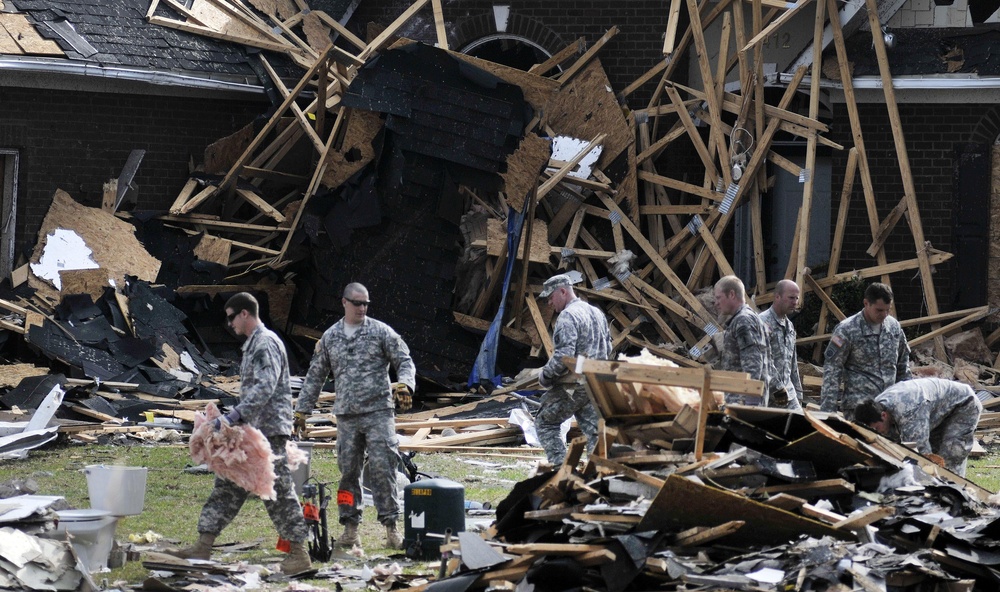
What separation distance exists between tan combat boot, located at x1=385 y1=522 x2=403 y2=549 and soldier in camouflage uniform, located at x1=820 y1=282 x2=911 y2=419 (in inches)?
139

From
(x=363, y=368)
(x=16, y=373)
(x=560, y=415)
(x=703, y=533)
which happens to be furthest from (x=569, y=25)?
(x=703, y=533)

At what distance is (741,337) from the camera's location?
10.0 m

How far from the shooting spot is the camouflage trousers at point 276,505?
27.9 feet

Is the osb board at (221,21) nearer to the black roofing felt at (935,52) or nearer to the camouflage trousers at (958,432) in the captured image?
the black roofing felt at (935,52)

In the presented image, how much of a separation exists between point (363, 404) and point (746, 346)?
2905 mm

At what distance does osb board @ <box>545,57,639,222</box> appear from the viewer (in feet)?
59.7

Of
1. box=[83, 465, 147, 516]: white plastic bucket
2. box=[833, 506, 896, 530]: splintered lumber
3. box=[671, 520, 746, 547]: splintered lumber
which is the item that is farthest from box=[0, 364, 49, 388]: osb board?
box=[833, 506, 896, 530]: splintered lumber

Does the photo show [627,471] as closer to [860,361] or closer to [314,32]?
[860,361]

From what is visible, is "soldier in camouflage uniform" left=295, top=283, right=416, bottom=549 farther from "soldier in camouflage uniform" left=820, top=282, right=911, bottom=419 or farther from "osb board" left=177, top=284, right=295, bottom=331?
"osb board" left=177, top=284, right=295, bottom=331

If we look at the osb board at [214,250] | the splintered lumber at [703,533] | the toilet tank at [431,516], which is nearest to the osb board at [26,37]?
the osb board at [214,250]

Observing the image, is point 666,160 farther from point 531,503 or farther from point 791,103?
point 531,503

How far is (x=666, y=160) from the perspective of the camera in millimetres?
19094

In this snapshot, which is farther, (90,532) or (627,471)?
(90,532)

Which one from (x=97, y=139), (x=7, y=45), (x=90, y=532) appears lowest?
(x=90, y=532)
